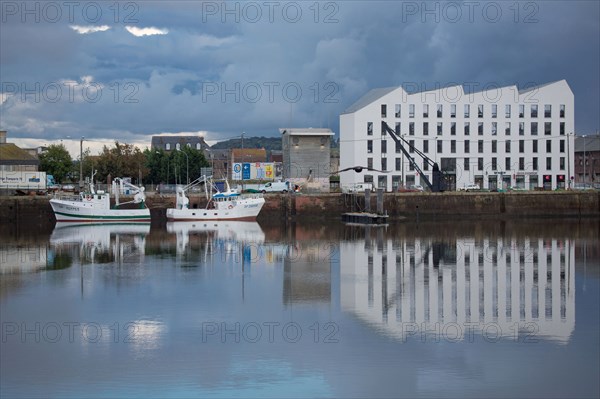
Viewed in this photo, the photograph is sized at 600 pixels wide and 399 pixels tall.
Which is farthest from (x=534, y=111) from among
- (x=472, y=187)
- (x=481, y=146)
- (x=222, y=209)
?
(x=222, y=209)

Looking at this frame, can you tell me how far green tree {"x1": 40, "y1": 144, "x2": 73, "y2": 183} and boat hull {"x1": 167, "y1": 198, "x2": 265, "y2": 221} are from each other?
2031 inches

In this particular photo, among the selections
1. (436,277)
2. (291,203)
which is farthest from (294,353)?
(291,203)

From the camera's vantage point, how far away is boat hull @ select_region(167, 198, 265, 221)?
225 ft

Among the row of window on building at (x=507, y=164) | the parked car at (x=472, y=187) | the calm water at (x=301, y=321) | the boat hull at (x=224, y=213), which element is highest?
the row of window on building at (x=507, y=164)

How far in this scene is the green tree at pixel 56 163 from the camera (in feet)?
378

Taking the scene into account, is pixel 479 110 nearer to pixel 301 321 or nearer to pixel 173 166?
pixel 173 166

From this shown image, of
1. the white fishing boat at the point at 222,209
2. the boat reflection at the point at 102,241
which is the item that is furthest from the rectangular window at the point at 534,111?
the boat reflection at the point at 102,241

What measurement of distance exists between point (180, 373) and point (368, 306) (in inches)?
364

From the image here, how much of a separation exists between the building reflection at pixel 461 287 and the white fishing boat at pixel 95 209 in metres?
29.4

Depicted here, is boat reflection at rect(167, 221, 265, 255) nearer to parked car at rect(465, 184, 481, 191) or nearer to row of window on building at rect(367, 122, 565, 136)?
row of window on building at rect(367, 122, 565, 136)

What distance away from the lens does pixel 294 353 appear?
61.4 feet

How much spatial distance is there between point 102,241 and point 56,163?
231ft

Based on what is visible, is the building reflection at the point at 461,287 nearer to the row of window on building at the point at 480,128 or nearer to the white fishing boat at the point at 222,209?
the white fishing boat at the point at 222,209

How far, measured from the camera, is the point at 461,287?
28297 mm
